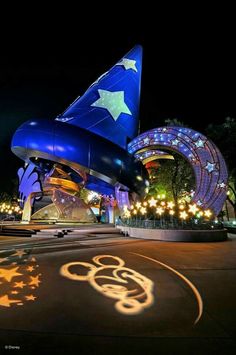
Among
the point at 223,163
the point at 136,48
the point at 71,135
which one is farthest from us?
the point at 136,48

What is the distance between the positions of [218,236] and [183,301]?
1163cm

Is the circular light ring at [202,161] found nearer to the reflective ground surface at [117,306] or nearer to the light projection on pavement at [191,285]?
the reflective ground surface at [117,306]

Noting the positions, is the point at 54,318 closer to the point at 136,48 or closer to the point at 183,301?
the point at 183,301

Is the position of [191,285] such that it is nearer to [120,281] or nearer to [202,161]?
[120,281]

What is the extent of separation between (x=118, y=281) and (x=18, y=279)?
252 cm

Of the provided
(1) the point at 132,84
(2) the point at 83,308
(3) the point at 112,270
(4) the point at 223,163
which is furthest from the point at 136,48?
(2) the point at 83,308

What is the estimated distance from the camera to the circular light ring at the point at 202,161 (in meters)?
18.5

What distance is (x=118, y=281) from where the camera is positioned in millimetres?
6621

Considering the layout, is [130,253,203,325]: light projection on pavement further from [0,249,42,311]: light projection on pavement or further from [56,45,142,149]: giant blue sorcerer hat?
[56,45,142,149]: giant blue sorcerer hat

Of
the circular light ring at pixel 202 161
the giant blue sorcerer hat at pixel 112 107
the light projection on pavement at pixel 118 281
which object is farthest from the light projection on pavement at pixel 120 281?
the giant blue sorcerer hat at pixel 112 107

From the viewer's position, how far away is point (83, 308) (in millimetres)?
4844

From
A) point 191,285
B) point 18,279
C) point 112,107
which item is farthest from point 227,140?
point 18,279

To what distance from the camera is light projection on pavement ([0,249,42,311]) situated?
5254mm

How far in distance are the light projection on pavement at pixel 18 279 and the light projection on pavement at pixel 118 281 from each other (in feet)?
3.03
